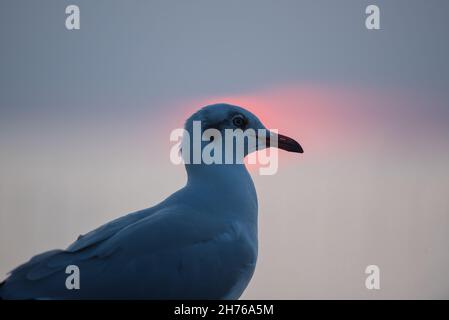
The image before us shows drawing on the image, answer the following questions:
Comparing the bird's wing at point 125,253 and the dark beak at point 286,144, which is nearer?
the bird's wing at point 125,253

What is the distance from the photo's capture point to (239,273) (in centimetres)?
272

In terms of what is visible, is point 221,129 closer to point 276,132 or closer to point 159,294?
point 276,132

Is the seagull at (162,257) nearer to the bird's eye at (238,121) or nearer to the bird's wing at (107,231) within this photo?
the bird's wing at (107,231)

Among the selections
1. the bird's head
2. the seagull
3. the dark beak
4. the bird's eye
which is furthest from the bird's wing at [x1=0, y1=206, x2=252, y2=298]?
the dark beak

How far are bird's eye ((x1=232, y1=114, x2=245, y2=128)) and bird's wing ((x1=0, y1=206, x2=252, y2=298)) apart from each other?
0.62m

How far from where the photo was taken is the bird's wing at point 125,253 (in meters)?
2.49

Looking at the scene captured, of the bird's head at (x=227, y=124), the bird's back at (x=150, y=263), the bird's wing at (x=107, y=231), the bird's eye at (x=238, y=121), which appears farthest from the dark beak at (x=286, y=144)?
the bird's wing at (x=107, y=231)

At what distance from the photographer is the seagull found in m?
2.51

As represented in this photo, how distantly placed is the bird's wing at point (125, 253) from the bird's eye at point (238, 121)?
2.03 feet

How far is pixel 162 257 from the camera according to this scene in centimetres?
262

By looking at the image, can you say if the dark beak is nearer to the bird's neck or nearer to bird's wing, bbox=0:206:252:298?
the bird's neck

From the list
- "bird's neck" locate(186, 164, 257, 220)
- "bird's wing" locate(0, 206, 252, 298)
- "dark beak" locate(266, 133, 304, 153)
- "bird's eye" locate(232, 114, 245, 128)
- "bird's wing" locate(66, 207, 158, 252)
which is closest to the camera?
"bird's wing" locate(0, 206, 252, 298)

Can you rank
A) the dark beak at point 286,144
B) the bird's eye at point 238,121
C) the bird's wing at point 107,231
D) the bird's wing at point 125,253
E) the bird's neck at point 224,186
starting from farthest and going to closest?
the dark beak at point 286,144
the bird's eye at point 238,121
the bird's neck at point 224,186
the bird's wing at point 107,231
the bird's wing at point 125,253
